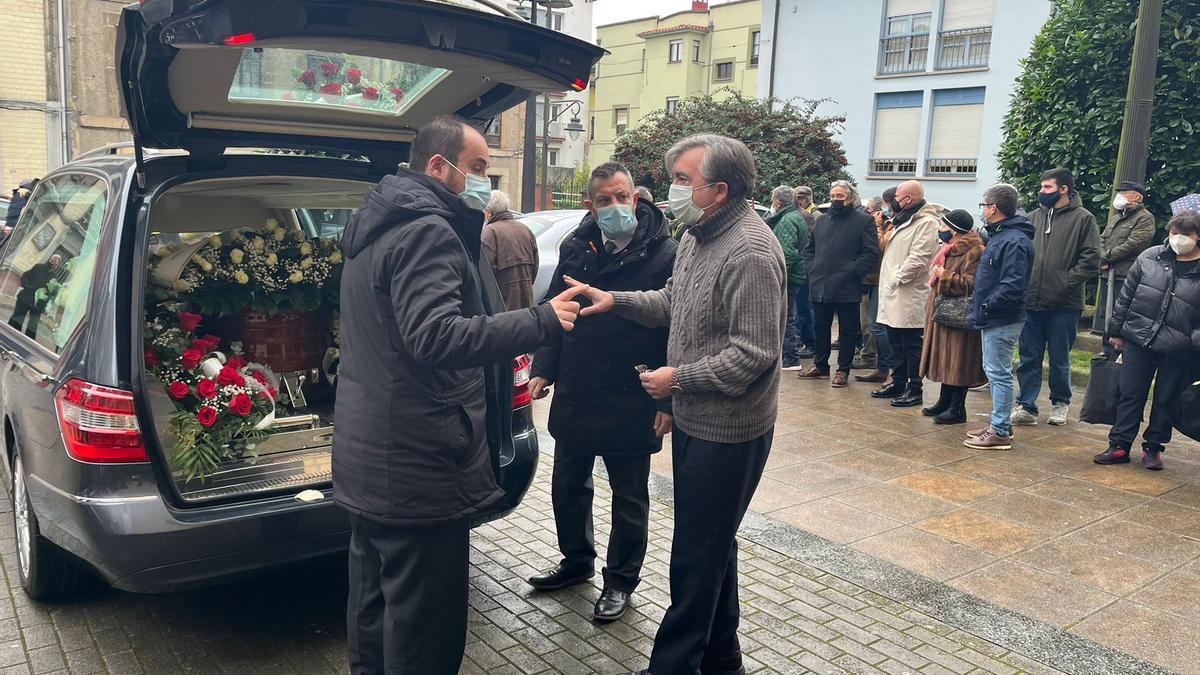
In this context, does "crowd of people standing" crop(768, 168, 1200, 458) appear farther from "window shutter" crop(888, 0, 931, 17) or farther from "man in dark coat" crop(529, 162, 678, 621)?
"window shutter" crop(888, 0, 931, 17)

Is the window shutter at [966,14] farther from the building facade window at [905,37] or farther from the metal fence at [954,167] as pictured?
the metal fence at [954,167]

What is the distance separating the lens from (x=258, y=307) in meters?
4.81

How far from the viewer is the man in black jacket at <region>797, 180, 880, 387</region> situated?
8852 millimetres

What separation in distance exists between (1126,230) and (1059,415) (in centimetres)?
181

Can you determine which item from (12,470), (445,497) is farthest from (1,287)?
(445,497)

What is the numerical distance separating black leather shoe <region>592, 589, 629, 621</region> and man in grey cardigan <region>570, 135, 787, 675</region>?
2.12 feet

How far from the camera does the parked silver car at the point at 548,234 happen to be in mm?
10090

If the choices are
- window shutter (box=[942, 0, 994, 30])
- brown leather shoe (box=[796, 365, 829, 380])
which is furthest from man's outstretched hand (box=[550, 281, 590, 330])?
window shutter (box=[942, 0, 994, 30])

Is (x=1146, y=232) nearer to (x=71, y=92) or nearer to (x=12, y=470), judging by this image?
(x=12, y=470)

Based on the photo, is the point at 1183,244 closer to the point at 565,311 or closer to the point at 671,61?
the point at 565,311

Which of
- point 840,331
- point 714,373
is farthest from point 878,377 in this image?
point 714,373

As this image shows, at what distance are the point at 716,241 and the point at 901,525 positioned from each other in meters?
2.80

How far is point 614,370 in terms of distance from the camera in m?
3.96

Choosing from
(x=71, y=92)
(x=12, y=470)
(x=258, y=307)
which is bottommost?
(x=12, y=470)
